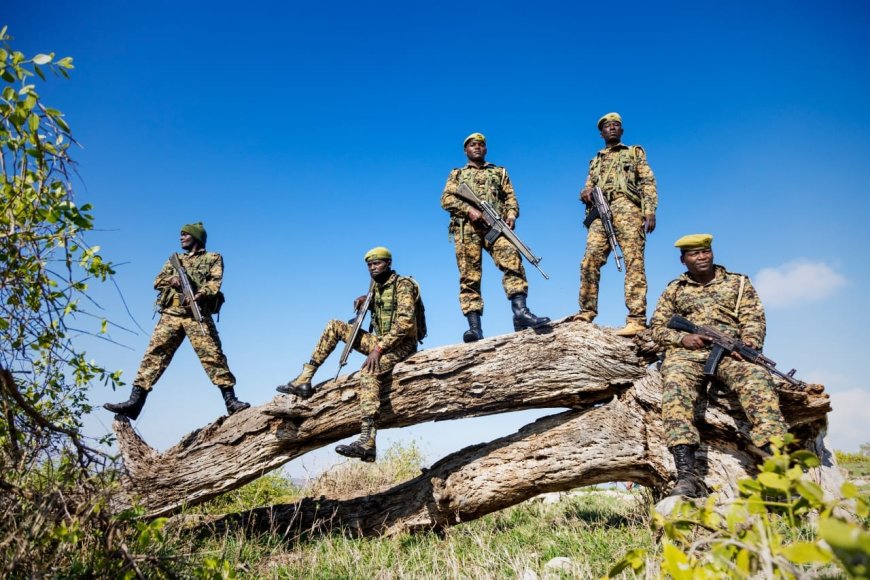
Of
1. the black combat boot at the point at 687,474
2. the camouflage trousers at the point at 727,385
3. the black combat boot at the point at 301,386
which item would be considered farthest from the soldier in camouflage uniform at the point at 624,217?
the black combat boot at the point at 301,386

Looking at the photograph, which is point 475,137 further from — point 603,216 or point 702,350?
point 702,350

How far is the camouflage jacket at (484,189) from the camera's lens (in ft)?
22.6

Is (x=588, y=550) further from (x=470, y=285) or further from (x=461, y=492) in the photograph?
(x=470, y=285)

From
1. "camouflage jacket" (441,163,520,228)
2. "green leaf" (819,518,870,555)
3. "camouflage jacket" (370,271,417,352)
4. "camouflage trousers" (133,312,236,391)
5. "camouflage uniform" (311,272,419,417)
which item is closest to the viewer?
"green leaf" (819,518,870,555)

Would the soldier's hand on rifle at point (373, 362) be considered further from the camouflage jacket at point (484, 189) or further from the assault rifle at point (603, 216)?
the assault rifle at point (603, 216)

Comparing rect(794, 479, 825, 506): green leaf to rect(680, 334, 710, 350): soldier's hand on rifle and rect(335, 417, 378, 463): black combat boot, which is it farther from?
rect(335, 417, 378, 463): black combat boot

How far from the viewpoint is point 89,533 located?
331 centimetres

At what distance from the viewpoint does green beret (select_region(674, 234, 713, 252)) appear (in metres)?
5.75

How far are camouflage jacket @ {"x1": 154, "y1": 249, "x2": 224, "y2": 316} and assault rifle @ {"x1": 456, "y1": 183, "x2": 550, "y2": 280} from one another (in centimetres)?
323

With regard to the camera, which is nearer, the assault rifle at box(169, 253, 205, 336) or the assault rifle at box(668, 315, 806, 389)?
the assault rifle at box(668, 315, 806, 389)

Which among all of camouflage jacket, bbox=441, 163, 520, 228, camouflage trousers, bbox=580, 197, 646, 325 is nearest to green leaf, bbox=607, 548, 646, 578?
camouflage trousers, bbox=580, 197, 646, 325

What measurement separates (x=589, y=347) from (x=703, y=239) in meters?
1.60

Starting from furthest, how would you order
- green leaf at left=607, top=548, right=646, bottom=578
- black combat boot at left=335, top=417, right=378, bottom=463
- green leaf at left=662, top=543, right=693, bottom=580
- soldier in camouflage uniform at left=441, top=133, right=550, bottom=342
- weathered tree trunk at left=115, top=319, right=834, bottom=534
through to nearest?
soldier in camouflage uniform at left=441, top=133, right=550, bottom=342
weathered tree trunk at left=115, top=319, right=834, bottom=534
black combat boot at left=335, top=417, right=378, bottom=463
green leaf at left=607, top=548, right=646, bottom=578
green leaf at left=662, top=543, right=693, bottom=580

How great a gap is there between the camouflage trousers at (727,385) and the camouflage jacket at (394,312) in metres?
2.73
